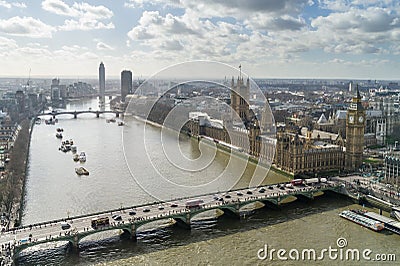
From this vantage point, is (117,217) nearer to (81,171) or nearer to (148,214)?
(148,214)

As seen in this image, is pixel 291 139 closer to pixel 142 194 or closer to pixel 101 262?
pixel 142 194

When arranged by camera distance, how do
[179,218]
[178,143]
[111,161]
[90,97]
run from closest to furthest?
[179,218] → [111,161] → [178,143] → [90,97]

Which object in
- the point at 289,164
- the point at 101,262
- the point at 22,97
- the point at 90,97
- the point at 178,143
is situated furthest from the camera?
the point at 90,97

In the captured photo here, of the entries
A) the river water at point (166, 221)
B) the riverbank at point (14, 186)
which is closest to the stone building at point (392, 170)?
the river water at point (166, 221)

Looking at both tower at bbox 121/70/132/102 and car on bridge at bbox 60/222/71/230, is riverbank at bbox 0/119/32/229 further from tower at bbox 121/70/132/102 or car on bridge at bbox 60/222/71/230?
tower at bbox 121/70/132/102

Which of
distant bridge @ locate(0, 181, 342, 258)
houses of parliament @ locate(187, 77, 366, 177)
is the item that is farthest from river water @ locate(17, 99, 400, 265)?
houses of parliament @ locate(187, 77, 366, 177)

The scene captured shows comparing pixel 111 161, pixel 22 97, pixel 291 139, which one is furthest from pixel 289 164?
pixel 22 97

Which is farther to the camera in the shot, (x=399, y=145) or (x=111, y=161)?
(x=399, y=145)

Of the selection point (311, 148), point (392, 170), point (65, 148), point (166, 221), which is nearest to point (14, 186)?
point (166, 221)

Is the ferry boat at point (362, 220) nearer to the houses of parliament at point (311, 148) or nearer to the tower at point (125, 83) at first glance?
the houses of parliament at point (311, 148)
